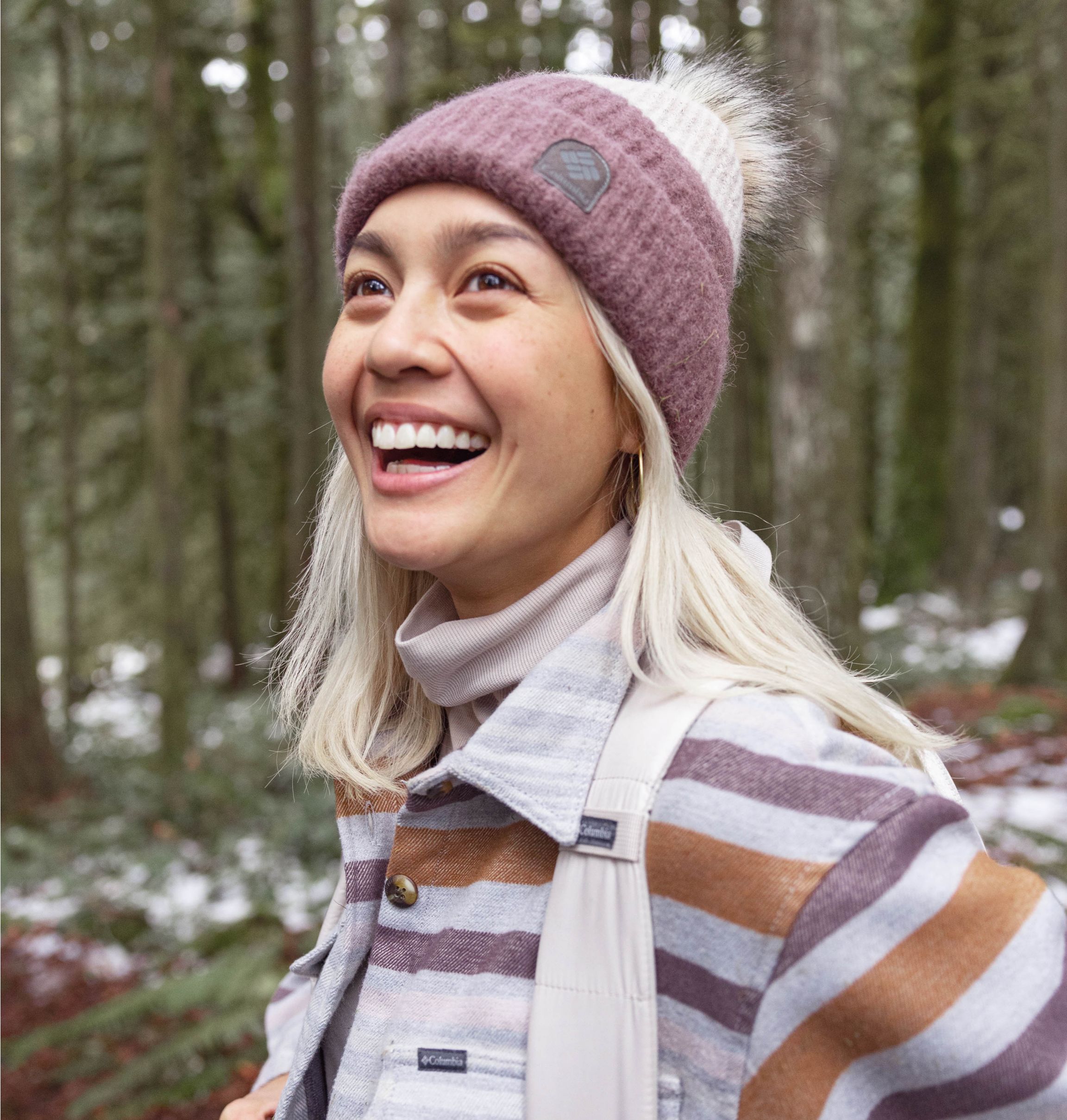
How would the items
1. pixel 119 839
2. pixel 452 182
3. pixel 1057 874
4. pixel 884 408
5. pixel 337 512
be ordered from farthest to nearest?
pixel 884 408
pixel 119 839
pixel 1057 874
pixel 337 512
pixel 452 182

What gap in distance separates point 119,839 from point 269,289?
778 cm

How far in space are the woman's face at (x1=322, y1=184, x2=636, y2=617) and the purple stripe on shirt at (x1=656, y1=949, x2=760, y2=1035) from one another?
64 cm

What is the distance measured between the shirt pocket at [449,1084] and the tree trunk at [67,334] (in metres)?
10.9

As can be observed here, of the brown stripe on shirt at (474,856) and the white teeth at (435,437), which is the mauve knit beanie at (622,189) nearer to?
the white teeth at (435,437)

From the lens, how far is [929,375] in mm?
15148

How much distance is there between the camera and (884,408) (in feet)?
82.9

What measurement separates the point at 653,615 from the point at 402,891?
21.9 inches

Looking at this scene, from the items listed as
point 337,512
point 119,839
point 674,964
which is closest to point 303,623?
point 337,512

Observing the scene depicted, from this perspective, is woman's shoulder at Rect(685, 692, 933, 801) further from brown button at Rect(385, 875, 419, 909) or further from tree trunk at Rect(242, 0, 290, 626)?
tree trunk at Rect(242, 0, 290, 626)

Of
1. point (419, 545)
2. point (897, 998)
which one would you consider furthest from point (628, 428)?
point (897, 998)

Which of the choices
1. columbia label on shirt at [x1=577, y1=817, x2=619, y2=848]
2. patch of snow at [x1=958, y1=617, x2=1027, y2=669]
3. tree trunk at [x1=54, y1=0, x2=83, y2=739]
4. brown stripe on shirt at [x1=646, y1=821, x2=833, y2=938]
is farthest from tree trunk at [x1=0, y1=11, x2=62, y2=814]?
patch of snow at [x1=958, y1=617, x2=1027, y2=669]

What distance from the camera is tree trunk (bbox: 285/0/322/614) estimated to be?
310 inches

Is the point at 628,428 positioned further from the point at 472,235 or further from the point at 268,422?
the point at 268,422

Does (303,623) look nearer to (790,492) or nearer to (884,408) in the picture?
(790,492)
